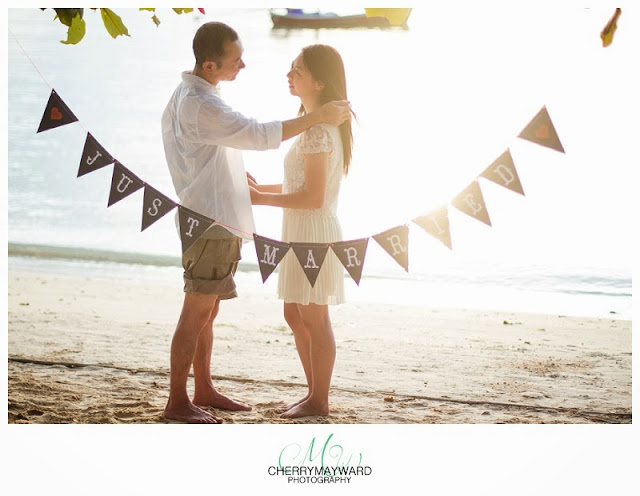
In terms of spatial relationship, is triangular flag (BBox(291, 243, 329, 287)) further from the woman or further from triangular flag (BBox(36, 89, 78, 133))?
triangular flag (BBox(36, 89, 78, 133))

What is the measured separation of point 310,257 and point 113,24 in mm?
1352

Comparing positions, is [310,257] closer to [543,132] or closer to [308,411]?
[308,411]

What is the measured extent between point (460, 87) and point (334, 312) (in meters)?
8.98

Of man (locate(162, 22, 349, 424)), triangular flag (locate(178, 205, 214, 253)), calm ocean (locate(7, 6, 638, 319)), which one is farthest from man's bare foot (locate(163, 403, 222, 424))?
calm ocean (locate(7, 6, 638, 319))

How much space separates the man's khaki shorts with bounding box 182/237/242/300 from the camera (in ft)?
12.0

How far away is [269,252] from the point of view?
3699 millimetres

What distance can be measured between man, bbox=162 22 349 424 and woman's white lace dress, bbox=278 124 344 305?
0.21 m

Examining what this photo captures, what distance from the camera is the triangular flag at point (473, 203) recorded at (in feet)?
12.2

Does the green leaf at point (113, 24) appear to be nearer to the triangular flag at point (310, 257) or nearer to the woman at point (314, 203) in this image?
the woman at point (314, 203)

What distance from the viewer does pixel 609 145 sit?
12109 millimetres

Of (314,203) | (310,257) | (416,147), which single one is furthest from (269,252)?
(416,147)
